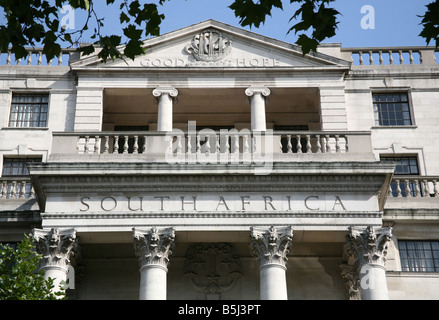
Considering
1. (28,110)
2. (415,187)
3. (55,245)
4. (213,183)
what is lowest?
(55,245)

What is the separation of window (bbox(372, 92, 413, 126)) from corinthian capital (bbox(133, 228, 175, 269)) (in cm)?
1246

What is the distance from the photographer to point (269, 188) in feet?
101

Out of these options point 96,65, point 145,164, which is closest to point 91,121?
point 96,65

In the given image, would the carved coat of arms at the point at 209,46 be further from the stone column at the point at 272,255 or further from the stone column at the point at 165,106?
the stone column at the point at 272,255

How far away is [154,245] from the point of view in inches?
1168

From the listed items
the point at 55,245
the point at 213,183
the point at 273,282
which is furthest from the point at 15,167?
the point at 273,282

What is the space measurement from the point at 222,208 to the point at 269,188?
1880 mm

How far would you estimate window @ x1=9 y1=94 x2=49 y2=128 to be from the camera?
122 feet

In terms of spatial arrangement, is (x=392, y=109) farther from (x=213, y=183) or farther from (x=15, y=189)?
(x=15, y=189)

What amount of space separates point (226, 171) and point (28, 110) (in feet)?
38.4

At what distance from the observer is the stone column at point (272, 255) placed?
95.4 ft
